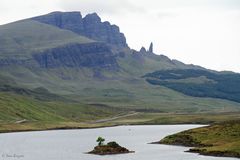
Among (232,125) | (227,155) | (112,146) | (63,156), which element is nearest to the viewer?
(227,155)

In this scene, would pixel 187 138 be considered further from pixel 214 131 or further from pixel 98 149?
pixel 98 149

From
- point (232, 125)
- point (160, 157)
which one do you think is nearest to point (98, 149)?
point (160, 157)

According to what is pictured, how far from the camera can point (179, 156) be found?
452 feet

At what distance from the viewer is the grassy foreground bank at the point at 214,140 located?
140250 millimetres

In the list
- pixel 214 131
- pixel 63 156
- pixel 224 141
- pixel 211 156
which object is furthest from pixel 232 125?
pixel 63 156

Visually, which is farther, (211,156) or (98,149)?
(98,149)

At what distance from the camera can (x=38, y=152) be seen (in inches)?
6304

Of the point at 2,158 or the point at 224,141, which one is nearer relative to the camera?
the point at 2,158

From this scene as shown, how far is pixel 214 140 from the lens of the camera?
535ft

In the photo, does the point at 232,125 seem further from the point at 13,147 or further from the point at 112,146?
the point at 13,147

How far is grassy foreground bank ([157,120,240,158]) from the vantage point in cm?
14025

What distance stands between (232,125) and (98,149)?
151ft

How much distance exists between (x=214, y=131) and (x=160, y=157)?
43870 millimetres

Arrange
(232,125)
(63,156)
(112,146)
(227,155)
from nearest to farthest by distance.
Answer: (227,155)
(63,156)
(112,146)
(232,125)
